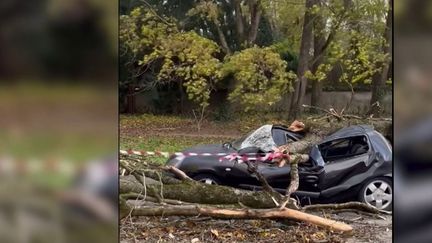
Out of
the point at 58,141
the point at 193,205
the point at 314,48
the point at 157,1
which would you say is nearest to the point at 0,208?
the point at 58,141

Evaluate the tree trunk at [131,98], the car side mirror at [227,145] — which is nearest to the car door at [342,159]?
the car side mirror at [227,145]

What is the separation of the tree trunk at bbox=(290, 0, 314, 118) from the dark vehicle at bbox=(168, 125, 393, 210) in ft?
0.53

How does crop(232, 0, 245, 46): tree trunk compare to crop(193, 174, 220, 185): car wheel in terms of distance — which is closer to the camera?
crop(232, 0, 245, 46): tree trunk

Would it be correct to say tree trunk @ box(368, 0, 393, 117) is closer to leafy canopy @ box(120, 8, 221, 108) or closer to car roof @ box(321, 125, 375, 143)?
car roof @ box(321, 125, 375, 143)

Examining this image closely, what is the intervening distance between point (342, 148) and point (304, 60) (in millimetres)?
543

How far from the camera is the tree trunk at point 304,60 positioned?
3.37m

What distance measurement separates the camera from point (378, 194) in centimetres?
349

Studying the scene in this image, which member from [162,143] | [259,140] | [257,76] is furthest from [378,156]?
[162,143]

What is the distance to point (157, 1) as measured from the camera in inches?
131

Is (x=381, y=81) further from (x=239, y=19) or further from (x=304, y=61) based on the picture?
(x=239, y=19)

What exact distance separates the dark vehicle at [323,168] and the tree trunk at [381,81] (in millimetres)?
134

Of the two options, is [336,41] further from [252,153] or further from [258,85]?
[252,153]

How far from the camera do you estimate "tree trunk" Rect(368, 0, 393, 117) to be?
3.32 meters

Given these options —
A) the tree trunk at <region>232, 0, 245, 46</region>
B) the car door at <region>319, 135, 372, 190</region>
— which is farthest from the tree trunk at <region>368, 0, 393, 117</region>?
the tree trunk at <region>232, 0, 245, 46</region>
